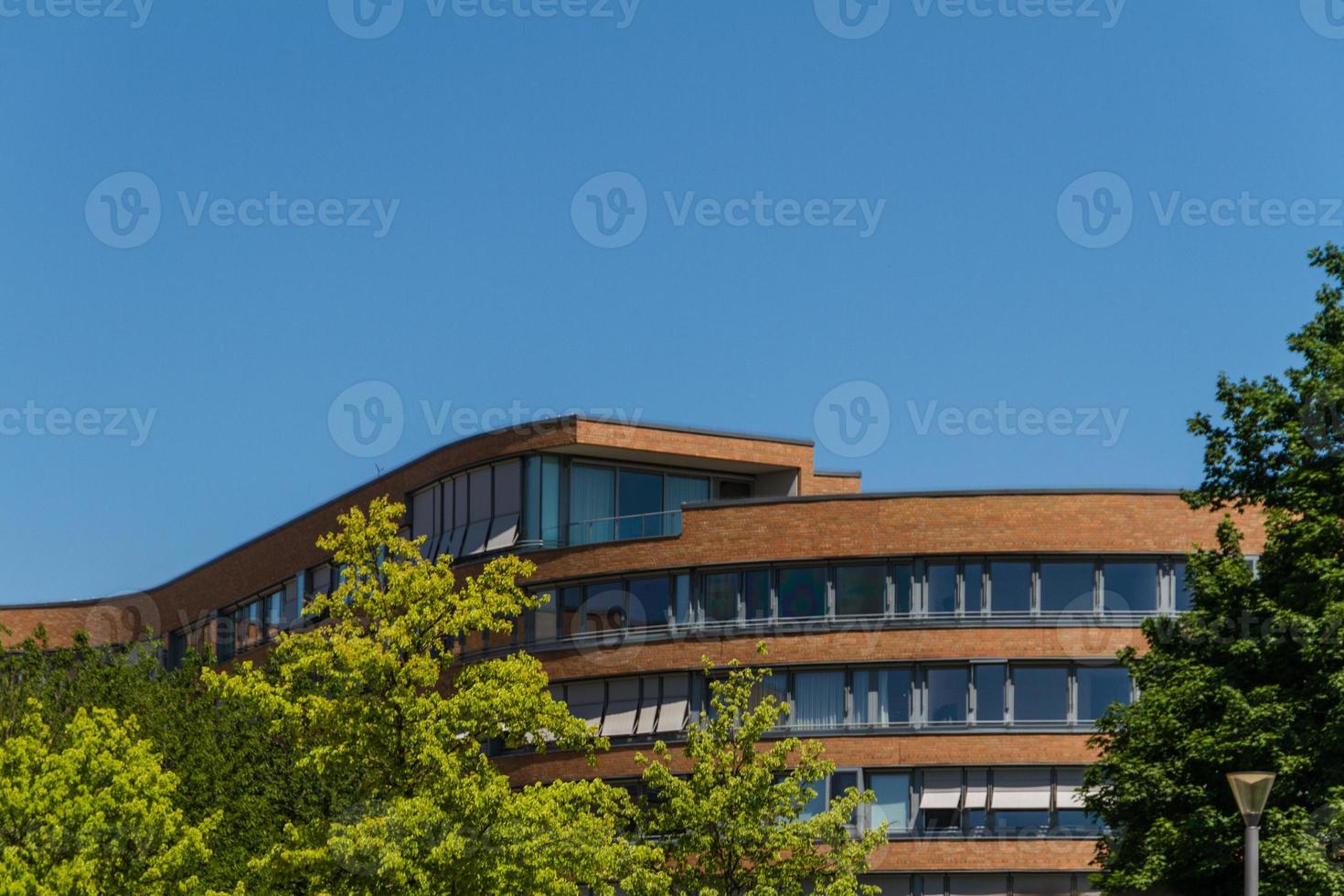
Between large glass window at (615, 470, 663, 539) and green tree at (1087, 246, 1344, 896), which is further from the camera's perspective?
large glass window at (615, 470, 663, 539)

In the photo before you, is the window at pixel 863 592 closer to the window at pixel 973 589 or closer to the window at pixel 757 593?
the window at pixel 757 593

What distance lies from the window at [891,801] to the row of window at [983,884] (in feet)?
4.51

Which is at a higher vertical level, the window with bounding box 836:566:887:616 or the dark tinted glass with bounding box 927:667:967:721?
the window with bounding box 836:566:887:616

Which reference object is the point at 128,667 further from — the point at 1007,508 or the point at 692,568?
the point at 1007,508

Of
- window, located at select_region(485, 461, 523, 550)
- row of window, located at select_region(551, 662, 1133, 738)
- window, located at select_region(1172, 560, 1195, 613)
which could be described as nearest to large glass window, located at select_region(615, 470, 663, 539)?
window, located at select_region(485, 461, 523, 550)

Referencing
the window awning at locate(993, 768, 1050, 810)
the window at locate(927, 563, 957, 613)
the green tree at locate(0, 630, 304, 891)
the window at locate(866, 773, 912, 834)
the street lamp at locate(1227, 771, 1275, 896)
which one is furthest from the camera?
the window at locate(927, 563, 957, 613)

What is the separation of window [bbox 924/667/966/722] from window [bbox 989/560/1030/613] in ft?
6.72

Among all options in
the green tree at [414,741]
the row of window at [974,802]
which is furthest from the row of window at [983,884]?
the green tree at [414,741]

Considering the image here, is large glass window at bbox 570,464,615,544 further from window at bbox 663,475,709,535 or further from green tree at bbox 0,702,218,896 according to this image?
green tree at bbox 0,702,218,896

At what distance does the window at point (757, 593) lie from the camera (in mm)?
57469

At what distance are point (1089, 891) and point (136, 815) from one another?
2622 cm

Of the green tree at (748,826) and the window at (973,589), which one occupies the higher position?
the window at (973,589)

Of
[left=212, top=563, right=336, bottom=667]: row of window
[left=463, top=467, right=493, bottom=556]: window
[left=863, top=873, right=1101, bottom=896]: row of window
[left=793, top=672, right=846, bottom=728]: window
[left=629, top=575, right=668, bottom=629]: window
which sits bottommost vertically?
[left=863, top=873, right=1101, bottom=896]: row of window

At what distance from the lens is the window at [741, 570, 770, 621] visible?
5747 centimetres
